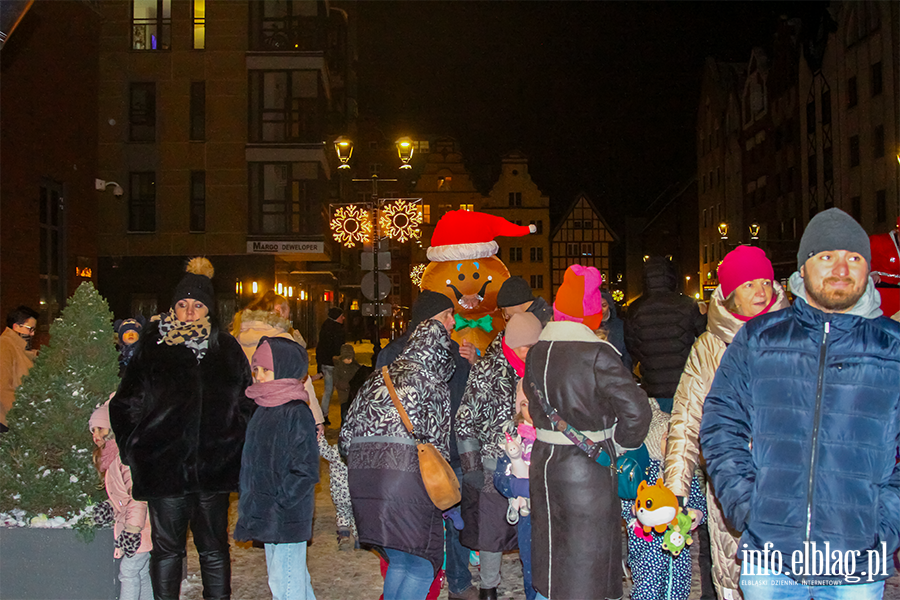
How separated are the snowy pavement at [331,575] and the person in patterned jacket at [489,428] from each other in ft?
2.86

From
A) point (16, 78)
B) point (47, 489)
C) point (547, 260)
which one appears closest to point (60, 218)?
point (16, 78)

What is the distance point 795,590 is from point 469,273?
443cm

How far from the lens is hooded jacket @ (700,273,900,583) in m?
2.89

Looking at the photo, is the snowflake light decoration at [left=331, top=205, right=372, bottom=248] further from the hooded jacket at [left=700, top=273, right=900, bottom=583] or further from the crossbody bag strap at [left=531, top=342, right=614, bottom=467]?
the hooded jacket at [left=700, top=273, right=900, bottom=583]

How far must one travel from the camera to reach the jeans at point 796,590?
118 inches

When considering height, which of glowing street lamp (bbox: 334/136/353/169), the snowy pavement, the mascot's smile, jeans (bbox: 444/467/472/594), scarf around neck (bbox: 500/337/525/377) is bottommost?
the snowy pavement

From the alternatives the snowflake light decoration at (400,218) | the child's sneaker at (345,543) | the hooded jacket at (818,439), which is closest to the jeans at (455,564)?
the child's sneaker at (345,543)

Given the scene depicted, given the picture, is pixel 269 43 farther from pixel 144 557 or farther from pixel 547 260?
pixel 547 260

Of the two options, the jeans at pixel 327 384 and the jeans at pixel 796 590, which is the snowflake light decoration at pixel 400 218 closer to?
the jeans at pixel 327 384

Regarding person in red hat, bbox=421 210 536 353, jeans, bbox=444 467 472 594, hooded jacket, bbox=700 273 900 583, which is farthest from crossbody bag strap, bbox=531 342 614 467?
person in red hat, bbox=421 210 536 353

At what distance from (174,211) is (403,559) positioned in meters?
26.8

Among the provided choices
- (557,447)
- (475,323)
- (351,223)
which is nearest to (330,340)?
(351,223)

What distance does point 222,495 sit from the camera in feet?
16.2

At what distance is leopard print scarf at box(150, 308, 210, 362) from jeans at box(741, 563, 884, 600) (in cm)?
335
